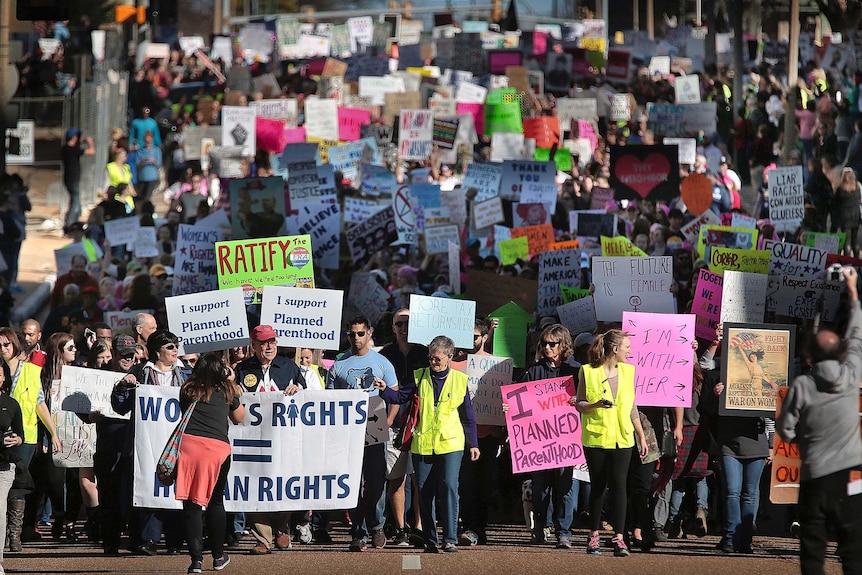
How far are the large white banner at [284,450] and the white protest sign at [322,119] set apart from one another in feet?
44.8

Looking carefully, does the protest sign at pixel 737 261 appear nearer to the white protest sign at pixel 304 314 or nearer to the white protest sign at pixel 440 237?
the white protest sign at pixel 304 314

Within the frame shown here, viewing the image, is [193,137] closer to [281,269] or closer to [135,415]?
[281,269]

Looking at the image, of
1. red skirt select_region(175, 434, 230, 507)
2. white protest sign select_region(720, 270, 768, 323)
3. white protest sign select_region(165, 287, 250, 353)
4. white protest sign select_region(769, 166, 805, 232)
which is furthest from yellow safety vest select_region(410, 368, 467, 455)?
white protest sign select_region(769, 166, 805, 232)

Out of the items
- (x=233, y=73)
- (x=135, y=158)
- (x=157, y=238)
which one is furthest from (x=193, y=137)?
(x=157, y=238)

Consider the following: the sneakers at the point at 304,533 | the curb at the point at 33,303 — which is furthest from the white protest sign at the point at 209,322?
the curb at the point at 33,303

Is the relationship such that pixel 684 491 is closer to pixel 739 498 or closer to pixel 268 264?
pixel 739 498

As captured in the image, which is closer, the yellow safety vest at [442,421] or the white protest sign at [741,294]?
the yellow safety vest at [442,421]

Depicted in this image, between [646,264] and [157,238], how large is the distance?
774 centimetres

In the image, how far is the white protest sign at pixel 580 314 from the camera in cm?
1194

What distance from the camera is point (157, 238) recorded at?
17.8 meters

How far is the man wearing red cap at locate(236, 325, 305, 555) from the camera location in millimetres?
9906

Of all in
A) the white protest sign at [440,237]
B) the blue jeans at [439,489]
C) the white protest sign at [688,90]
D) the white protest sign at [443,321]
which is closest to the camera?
the blue jeans at [439,489]

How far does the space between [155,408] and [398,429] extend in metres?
1.70

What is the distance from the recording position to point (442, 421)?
9.84 m
